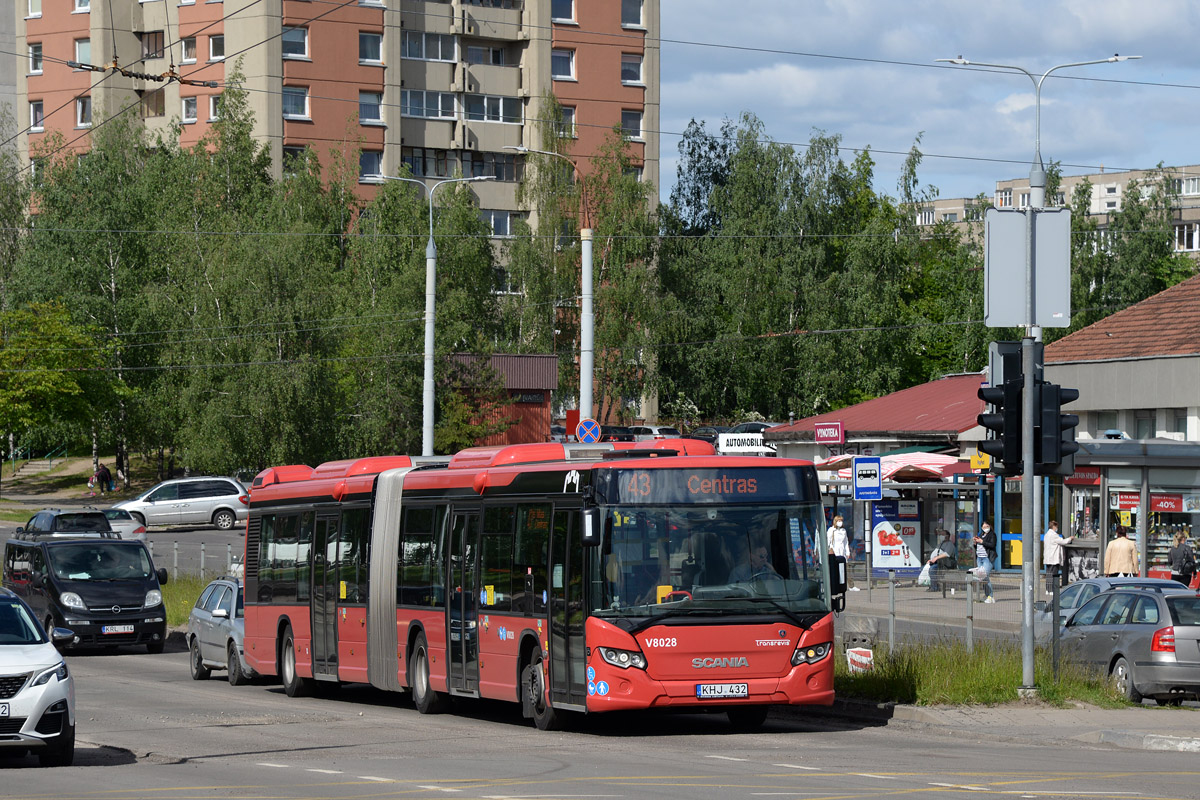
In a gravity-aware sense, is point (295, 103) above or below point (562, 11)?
below

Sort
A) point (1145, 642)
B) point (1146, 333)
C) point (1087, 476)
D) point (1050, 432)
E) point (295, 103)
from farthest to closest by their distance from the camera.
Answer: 1. point (295, 103)
2. point (1146, 333)
3. point (1087, 476)
4. point (1145, 642)
5. point (1050, 432)

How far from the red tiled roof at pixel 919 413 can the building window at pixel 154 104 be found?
133 ft

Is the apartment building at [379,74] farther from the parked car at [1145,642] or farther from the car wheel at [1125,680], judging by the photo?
the car wheel at [1125,680]

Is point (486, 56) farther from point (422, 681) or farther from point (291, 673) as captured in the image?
point (422, 681)

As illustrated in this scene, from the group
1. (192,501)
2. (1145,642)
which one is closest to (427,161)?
(192,501)

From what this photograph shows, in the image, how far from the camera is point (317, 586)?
76.0 ft

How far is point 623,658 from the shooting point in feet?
51.9

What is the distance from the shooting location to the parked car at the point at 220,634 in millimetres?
26047

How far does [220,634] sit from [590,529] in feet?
39.9

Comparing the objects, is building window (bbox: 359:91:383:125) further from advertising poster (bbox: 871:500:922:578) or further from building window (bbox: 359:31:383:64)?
advertising poster (bbox: 871:500:922:578)

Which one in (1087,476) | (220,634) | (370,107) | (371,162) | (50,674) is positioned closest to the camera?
(50,674)

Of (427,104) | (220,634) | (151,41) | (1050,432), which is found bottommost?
(220,634)

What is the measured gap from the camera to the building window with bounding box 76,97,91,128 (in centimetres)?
8575

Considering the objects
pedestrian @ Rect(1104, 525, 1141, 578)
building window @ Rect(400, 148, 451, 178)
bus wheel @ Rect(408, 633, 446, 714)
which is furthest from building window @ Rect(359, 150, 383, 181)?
bus wheel @ Rect(408, 633, 446, 714)
